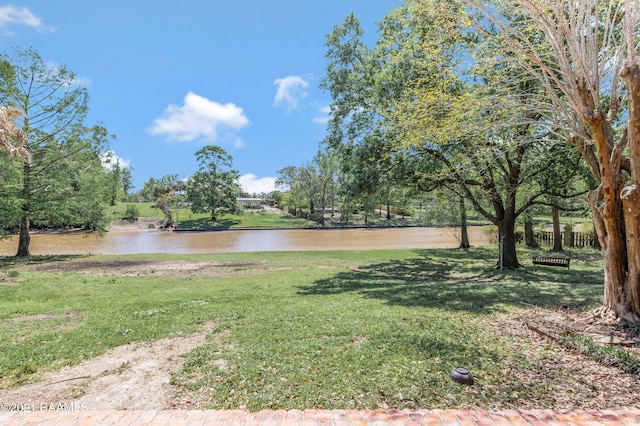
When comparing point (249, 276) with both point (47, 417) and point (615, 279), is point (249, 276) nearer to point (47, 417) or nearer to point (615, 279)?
point (47, 417)

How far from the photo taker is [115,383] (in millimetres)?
3658

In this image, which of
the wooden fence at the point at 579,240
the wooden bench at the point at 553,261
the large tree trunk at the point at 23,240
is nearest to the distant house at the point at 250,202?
the large tree trunk at the point at 23,240

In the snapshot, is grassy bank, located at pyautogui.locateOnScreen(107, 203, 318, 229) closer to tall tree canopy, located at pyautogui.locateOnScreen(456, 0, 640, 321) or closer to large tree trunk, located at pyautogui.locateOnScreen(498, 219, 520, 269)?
large tree trunk, located at pyautogui.locateOnScreen(498, 219, 520, 269)

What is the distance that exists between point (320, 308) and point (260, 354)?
2.49 m

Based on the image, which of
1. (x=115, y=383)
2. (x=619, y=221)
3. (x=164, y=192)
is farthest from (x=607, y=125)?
(x=164, y=192)

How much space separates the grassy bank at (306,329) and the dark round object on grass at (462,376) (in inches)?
2.9

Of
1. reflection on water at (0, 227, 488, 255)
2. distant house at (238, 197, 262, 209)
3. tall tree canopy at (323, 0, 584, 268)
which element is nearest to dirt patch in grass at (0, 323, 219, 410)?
tall tree canopy at (323, 0, 584, 268)

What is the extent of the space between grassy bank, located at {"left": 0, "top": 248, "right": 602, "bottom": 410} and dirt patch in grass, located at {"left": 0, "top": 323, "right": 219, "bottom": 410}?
0.67ft

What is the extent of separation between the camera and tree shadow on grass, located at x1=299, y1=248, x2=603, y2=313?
717 centimetres

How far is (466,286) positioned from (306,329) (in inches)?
224

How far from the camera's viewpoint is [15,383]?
3676mm

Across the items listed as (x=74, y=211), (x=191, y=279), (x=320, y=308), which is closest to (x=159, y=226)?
(x=74, y=211)

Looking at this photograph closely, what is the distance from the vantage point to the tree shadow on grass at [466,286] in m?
7.17

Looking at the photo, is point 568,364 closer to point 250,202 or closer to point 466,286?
point 466,286
